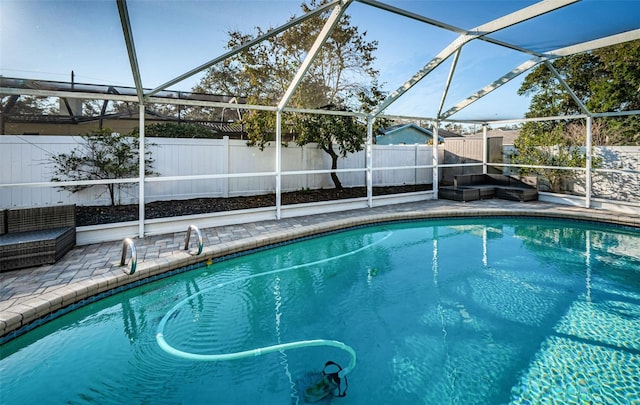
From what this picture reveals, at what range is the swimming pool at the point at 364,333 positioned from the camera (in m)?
2.71

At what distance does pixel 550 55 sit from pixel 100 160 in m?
10.3

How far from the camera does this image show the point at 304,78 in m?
6.88

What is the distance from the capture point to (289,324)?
12.3 feet

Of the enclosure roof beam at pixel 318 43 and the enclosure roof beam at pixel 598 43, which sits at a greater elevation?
→ the enclosure roof beam at pixel 598 43

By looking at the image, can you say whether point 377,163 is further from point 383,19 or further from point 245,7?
point 245,7

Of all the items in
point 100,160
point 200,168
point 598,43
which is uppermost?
point 598,43

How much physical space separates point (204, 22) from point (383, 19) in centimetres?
315

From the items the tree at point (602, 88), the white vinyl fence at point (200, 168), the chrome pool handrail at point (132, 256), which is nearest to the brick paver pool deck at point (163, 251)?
the chrome pool handrail at point (132, 256)

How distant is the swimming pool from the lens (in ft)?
8.87

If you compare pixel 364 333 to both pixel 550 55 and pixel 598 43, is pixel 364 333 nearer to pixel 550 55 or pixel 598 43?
pixel 598 43

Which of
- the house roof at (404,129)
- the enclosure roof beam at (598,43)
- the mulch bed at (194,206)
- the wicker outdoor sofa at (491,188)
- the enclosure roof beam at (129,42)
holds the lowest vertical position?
the mulch bed at (194,206)

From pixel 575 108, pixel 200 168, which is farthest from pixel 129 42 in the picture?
pixel 575 108

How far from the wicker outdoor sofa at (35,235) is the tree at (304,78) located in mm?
3176

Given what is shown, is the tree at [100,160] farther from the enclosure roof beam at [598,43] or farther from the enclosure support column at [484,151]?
the enclosure support column at [484,151]
